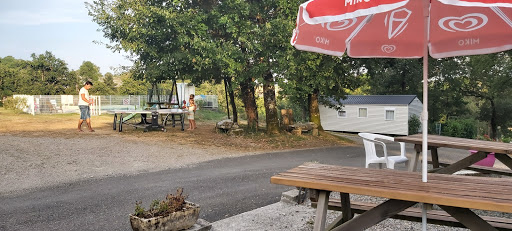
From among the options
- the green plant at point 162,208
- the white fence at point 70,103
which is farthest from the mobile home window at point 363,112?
the green plant at point 162,208

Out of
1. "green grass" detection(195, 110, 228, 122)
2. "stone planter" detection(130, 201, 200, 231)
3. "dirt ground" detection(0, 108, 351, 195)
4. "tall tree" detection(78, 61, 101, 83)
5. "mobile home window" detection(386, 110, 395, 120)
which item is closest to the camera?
"stone planter" detection(130, 201, 200, 231)

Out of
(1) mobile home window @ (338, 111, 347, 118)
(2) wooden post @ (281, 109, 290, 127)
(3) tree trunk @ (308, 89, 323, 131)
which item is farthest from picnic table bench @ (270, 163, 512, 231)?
(1) mobile home window @ (338, 111, 347, 118)

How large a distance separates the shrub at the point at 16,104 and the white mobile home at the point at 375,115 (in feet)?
72.3

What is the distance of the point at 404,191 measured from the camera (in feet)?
7.04

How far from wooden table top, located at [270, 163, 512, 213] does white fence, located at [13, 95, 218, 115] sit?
64.2ft

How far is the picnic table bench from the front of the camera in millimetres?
2029

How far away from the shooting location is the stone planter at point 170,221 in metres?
3.14

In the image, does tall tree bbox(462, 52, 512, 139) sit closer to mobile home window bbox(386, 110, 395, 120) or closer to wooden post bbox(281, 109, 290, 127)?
mobile home window bbox(386, 110, 395, 120)

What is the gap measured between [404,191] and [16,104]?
94.9 ft

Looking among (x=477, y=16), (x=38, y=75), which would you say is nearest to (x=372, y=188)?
(x=477, y=16)

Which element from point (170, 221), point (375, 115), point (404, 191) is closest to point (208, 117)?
point (375, 115)

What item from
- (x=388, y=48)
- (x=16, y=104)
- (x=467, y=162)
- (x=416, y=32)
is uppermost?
(x=416, y=32)

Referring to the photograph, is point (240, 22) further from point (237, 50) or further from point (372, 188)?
point (372, 188)

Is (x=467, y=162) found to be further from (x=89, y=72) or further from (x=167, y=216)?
(x=89, y=72)
